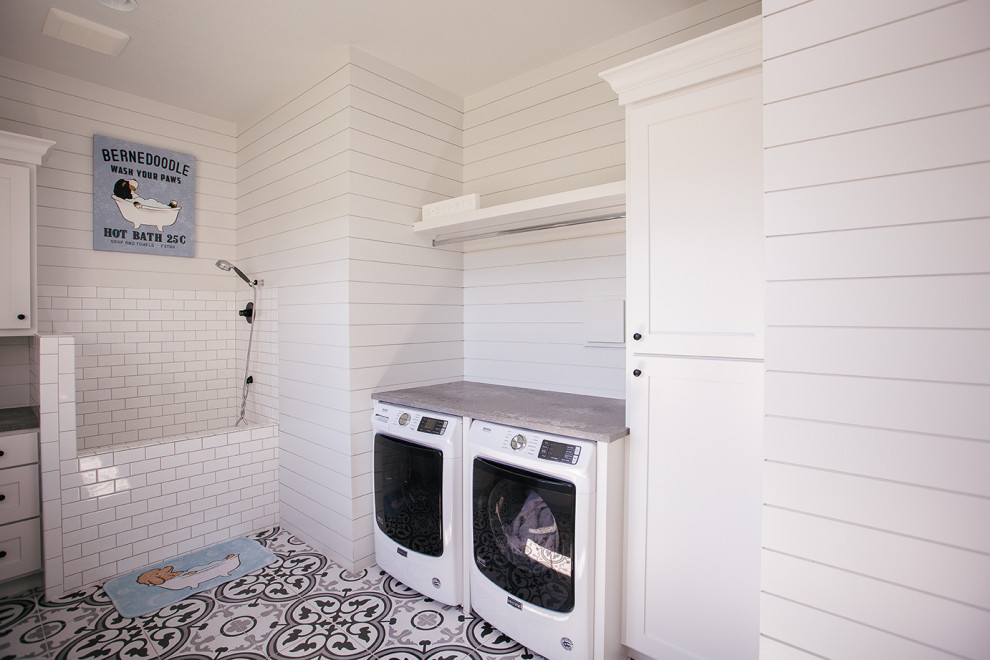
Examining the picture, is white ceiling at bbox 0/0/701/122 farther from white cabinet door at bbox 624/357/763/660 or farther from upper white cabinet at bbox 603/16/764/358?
white cabinet door at bbox 624/357/763/660

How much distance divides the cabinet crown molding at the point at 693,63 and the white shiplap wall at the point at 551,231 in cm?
61

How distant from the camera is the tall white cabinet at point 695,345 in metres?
1.49

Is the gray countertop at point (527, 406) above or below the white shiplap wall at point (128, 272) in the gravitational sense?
below

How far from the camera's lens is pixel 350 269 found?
2.38 metres

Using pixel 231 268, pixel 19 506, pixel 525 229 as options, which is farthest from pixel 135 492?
pixel 525 229

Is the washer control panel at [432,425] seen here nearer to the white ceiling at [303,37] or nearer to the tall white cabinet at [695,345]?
the tall white cabinet at [695,345]

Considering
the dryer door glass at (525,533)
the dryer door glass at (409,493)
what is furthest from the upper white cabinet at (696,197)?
the dryer door glass at (409,493)

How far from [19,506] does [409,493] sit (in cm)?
180

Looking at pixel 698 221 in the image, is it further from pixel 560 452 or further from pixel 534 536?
pixel 534 536

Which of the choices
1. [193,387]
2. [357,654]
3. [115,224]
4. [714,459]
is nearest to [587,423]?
[714,459]

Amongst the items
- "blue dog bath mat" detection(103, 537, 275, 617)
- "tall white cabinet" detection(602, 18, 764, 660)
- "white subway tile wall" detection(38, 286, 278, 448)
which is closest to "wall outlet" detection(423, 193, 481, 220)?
"tall white cabinet" detection(602, 18, 764, 660)

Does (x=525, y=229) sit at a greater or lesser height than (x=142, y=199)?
lesser

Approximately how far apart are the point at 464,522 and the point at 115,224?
2.81 m

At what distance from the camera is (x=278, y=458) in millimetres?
2971
